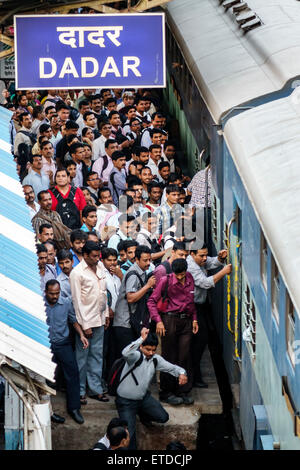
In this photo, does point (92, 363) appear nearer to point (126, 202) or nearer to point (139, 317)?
point (139, 317)

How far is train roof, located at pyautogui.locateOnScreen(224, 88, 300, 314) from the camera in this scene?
795 cm

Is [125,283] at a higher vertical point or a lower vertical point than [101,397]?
higher

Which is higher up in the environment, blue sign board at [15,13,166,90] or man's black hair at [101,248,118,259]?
blue sign board at [15,13,166,90]

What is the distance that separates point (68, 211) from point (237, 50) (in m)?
2.79

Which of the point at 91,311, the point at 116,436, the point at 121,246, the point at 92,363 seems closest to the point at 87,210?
the point at 121,246

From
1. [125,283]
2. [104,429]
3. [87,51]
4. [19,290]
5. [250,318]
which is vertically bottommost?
[104,429]

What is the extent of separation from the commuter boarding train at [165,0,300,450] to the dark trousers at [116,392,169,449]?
2.62ft

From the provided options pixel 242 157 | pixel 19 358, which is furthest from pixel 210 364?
pixel 19 358

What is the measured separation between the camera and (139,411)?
11.6 metres

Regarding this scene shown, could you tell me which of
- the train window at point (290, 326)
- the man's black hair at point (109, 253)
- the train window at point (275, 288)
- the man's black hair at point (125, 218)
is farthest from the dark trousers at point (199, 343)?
the train window at point (290, 326)

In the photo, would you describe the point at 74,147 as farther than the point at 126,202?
Yes

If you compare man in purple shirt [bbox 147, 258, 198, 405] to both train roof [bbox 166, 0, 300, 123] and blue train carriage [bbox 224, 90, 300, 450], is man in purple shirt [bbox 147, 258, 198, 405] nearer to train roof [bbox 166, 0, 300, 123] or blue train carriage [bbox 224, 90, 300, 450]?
blue train carriage [bbox 224, 90, 300, 450]

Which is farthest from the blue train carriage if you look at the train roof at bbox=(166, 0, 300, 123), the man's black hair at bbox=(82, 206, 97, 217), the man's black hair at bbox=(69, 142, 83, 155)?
the man's black hair at bbox=(69, 142, 83, 155)

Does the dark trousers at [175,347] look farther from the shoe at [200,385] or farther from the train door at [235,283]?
the train door at [235,283]
